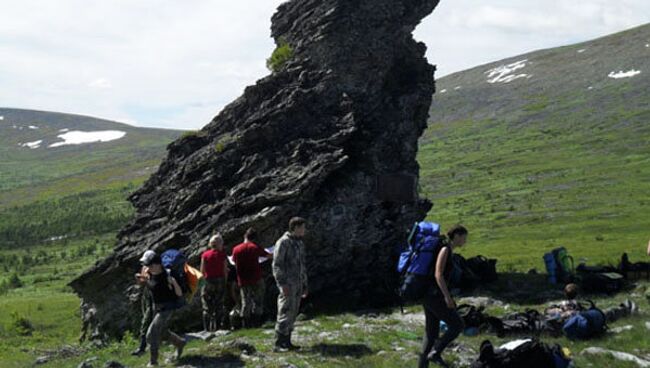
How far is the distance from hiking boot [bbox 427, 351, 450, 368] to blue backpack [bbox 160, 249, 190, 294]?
6290 millimetres

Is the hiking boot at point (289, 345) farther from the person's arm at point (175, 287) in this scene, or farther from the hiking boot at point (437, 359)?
the hiking boot at point (437, 359)

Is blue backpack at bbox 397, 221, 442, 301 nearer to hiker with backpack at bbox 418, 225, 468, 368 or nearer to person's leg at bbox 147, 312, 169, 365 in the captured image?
hiker with backpack at bbox 418, 225, 468, 368

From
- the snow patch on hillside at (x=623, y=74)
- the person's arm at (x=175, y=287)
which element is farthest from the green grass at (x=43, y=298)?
the snow patch on hillside at (x=623, y=74)

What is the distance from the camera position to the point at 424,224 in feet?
45.6

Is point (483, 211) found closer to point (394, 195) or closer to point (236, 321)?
point (394, 195)

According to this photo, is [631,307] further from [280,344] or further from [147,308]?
[147,308]

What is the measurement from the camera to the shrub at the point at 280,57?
3046cm

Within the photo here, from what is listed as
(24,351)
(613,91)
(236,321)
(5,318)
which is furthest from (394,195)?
(613,91)

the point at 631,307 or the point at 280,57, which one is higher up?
the point at 280,57

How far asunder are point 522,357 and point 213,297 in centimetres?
1131

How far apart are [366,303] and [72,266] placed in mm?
55671

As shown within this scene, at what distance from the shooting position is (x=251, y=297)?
20.2 m

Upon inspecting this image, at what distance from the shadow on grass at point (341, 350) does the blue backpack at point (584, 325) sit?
5.42 meters

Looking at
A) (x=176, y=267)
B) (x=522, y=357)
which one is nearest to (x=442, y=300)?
(x=522, y=357)
